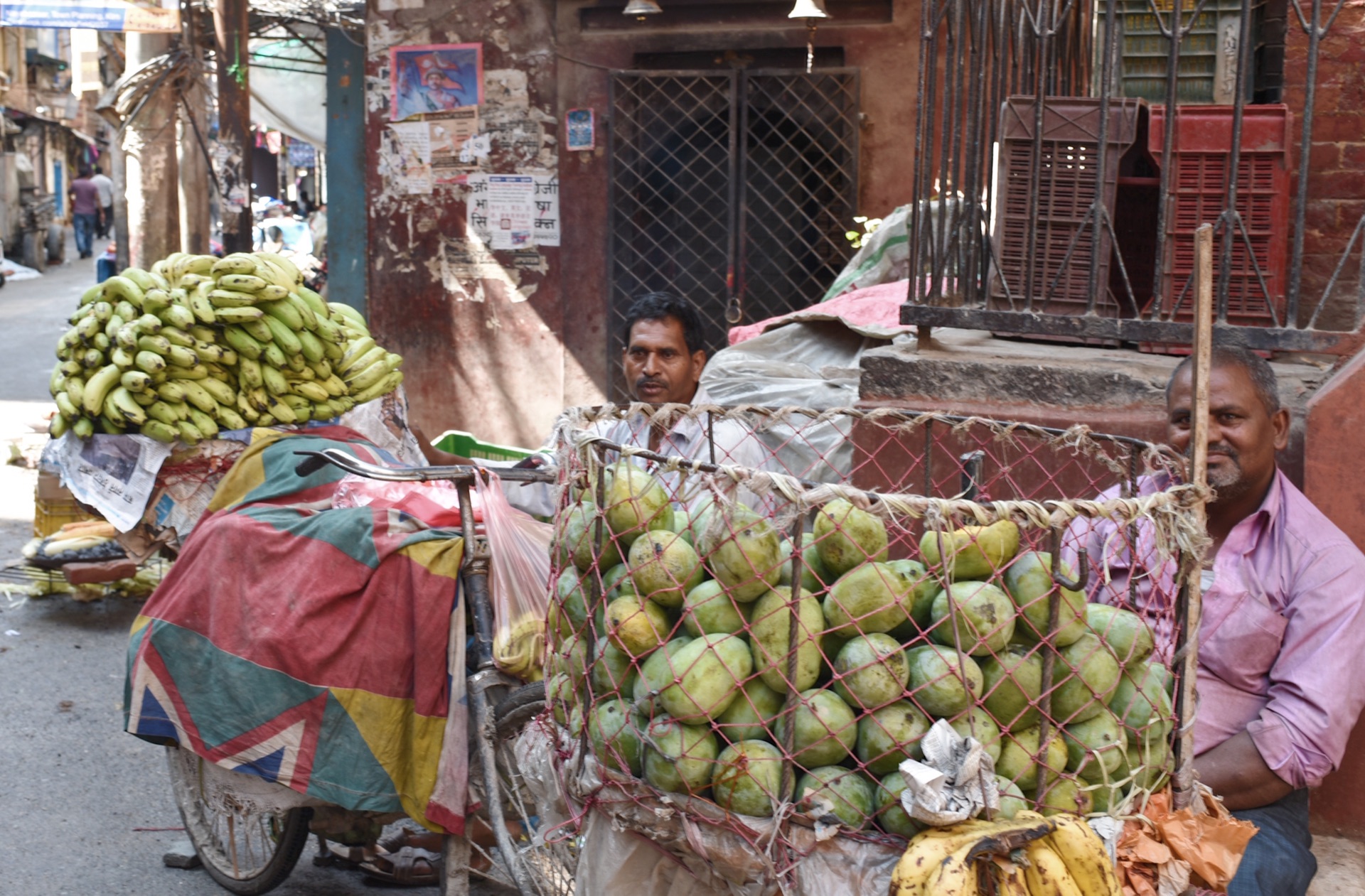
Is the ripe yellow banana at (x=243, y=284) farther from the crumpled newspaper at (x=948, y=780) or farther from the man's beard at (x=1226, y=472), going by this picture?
the crumpled newspaper at (x=948, y=780)

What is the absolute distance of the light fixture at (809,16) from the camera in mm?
6363

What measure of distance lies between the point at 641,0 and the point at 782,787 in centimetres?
582

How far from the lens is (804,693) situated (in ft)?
5.82

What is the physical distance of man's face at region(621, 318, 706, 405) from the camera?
399 cm

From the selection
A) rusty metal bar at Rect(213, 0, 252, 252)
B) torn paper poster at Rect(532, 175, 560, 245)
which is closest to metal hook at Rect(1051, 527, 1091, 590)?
torn paper poster at Rect(532, 175, 560, 245)

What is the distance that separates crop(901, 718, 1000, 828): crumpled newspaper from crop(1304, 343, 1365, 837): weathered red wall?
1681 millimetres

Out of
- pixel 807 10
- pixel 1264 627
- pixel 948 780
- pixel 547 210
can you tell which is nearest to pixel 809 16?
pixel 807 10

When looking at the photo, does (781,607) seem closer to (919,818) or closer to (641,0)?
(919,818)

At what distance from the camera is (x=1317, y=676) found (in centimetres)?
244

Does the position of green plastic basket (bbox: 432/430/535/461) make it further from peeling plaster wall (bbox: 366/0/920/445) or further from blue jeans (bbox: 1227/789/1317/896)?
peeling plaster wall (bbox: 366/0/920/445)

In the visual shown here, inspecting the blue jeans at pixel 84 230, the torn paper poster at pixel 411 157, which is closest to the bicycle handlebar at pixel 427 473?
the torn paper poster at pixel 411 157

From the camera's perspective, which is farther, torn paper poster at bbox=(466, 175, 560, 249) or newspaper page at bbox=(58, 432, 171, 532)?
torn paper poster at bbox=(466, 175, 560, 249)

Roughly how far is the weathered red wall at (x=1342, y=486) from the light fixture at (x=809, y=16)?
3.90 meters

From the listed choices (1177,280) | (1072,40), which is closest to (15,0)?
(1072,40)
